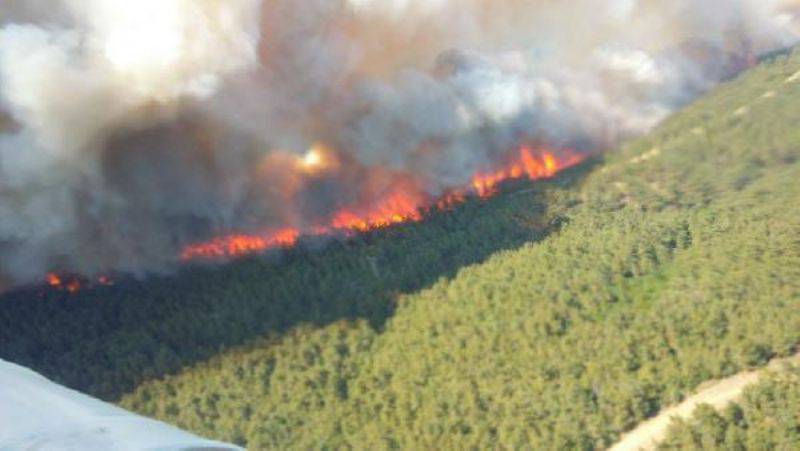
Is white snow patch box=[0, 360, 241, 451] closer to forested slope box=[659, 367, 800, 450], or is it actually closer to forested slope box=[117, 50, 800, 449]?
forested slope box=[117, 50, 800, 449]

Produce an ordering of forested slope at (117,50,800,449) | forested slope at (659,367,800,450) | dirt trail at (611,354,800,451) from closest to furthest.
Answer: forested slope at (659,367,800,450) < dirt trail at (611,354,800,451) < forested slope at (117,50,800,449)

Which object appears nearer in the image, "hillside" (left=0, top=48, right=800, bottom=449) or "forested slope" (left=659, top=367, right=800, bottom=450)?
"forested slope" (left=659, top=367, right=800, bottom=450)

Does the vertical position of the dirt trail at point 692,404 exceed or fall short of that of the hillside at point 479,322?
it falls short

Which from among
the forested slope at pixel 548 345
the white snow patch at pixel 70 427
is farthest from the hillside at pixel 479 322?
the white snow patch at pixel 70 427

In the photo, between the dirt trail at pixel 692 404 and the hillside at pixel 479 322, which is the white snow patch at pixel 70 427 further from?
the dirt trail at pixel 692 404

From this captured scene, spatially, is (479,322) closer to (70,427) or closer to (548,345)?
(548,345)

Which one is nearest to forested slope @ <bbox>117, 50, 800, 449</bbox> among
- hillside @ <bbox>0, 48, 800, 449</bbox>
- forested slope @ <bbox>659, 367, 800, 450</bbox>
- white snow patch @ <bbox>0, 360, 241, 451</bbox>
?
hillside @ <bbox>0, 48, 800, 449</bbox>

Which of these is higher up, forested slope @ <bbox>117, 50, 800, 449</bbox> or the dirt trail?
forested slope @ <bbox>117, 50, 800, 449</bbox>

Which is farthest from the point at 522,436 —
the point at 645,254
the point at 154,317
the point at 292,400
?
the point at 154,317
